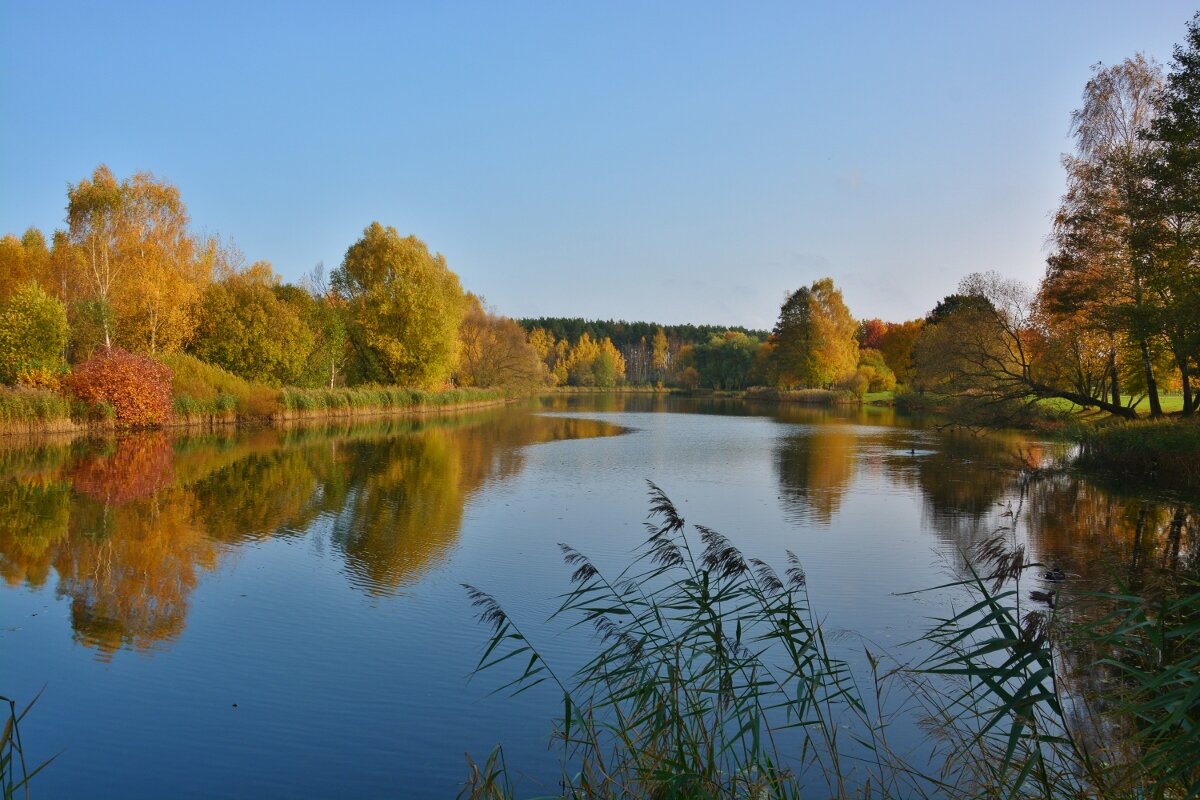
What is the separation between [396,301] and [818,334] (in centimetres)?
3306

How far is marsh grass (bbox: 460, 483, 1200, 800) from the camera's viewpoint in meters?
3.07

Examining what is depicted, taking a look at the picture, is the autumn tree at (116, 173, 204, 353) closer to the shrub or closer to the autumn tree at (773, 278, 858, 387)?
the shrub

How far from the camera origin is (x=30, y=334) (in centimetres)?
2467

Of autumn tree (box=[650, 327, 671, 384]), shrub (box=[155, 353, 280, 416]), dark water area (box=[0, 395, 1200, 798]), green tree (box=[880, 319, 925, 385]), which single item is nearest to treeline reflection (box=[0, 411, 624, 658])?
dark water area (box=[0, 395, 1200, 798])

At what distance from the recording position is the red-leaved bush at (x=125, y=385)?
986 inches

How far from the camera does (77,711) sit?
5578mm

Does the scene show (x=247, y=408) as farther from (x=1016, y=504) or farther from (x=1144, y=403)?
(x=1144, y=403)

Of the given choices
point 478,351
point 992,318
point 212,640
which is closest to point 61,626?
point 212,640

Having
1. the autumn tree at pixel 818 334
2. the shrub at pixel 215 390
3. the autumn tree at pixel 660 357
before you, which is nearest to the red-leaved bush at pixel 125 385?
the shrub at pixel 215 390

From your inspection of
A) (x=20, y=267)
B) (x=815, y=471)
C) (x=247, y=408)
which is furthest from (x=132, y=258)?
(x=815, y=471)

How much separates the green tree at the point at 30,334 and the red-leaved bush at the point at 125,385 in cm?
96

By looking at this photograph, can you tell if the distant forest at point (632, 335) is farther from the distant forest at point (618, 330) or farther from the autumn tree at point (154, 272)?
the autumn tree at point (154, 272)

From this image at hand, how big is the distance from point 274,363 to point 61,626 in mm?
30340

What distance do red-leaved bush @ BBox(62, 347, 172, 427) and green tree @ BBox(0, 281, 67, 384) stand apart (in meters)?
0.96
